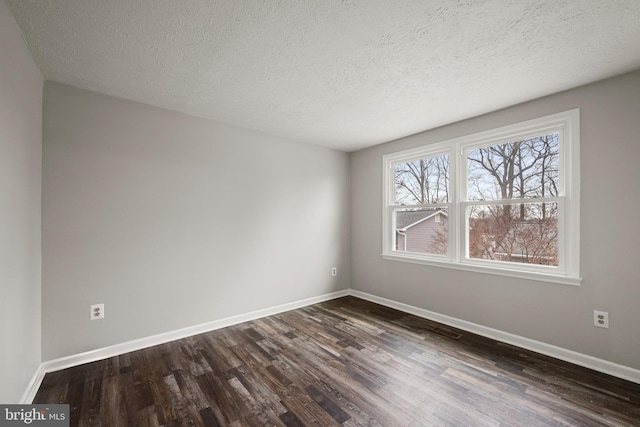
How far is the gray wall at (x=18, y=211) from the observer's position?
57.4 inches

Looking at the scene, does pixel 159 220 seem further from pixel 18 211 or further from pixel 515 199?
pixel 515 199

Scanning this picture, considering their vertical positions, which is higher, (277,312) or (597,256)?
(597,256)

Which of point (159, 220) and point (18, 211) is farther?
point (159, 220)

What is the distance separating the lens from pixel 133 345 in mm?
2584

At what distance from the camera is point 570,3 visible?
1.45m

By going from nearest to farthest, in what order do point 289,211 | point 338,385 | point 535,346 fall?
point 338,385, point 535,346, point 289,211

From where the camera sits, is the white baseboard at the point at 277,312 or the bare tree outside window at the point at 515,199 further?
the bare tree outside window at the point at 515,199

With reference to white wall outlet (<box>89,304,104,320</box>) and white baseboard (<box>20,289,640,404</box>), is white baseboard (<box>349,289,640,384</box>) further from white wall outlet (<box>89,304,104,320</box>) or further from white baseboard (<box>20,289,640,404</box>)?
white wall outlet (<box>89,304,104,320</box>)

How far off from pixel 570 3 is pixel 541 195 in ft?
5.65

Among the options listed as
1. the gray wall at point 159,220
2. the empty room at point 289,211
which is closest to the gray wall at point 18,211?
the empty room at point 289,211

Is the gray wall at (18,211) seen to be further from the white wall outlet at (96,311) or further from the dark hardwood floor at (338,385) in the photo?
the dark hardwood floor at (338,385)

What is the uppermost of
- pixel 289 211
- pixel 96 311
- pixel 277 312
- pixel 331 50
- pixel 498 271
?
pixel 331 50

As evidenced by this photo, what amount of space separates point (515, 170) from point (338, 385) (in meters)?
2.70

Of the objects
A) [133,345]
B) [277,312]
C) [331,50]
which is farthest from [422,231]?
[133,345]
